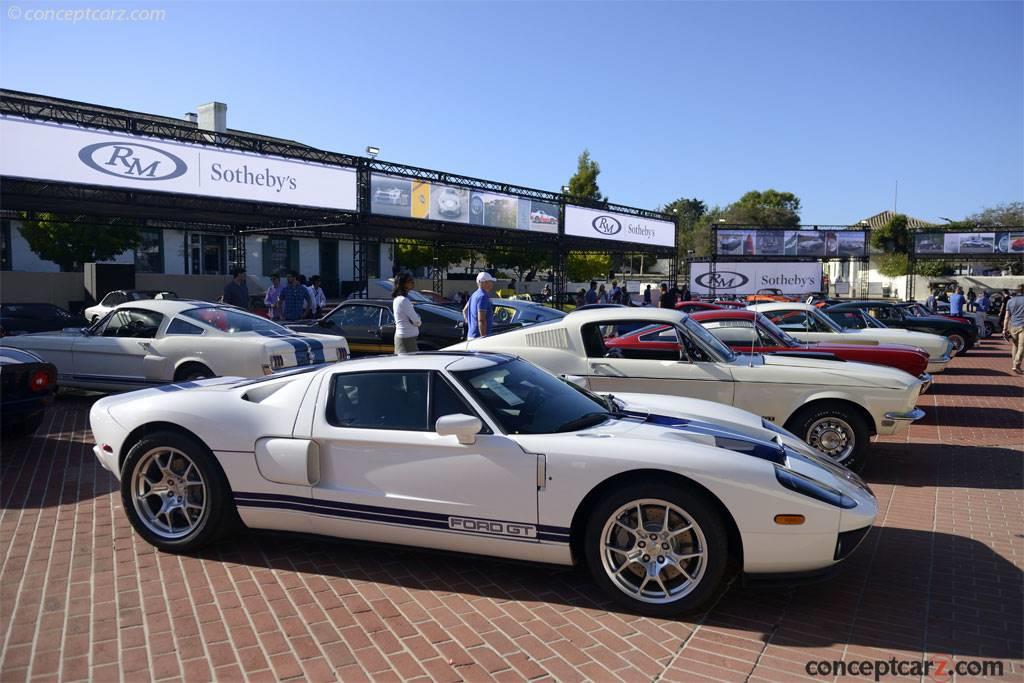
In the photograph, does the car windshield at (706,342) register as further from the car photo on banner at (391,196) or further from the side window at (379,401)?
the car photo on banner at (391,196)

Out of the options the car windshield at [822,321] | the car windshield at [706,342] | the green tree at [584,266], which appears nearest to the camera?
the car windshield at [706,342]

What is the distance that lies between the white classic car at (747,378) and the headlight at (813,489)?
3063 mm

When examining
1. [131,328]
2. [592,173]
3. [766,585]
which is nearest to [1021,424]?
[766,585]

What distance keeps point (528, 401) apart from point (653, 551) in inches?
44.5

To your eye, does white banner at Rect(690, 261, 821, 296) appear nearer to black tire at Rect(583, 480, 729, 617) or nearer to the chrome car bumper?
the chrome car bumper

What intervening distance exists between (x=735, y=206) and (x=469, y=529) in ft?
288

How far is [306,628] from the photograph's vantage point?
3.61 metres

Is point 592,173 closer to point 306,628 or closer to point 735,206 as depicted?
point 735,206

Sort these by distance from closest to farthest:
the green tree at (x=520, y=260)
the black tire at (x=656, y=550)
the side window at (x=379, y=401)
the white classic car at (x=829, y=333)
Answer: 1. the black tire at (x=656, y=550)
2. the side window at (x=379, y=401)
3. the white classic car at (x=829, y=333)
4. the green tree at (x=520, y=260)

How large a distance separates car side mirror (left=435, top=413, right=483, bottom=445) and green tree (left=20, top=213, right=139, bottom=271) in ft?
96.9

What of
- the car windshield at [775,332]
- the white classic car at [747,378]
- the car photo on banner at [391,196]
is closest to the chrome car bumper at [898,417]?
the white classic car at [747,378]

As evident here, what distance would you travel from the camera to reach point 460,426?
12.7 feet

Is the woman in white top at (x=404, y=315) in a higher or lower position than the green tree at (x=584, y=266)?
lower

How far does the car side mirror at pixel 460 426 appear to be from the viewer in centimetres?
388
